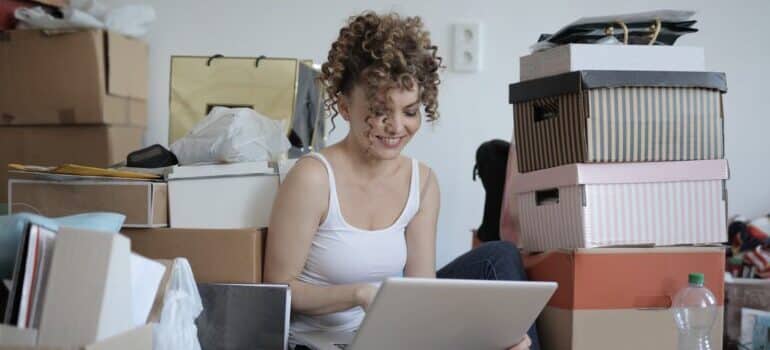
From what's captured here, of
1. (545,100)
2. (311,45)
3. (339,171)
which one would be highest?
(311,45)

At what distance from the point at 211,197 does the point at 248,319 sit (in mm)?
224

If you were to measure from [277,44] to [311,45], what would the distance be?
0.09m

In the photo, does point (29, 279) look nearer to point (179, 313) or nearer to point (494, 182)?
point (179, 313)

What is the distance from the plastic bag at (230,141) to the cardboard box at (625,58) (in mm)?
540

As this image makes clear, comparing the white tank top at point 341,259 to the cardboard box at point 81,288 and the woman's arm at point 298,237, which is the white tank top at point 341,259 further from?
the cardboard box at point 81,288

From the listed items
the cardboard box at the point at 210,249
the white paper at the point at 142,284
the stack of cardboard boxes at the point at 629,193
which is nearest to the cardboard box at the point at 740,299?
the stack of cardboard boxes at the point at 629,193

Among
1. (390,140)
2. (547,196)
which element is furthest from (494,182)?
(390,140)

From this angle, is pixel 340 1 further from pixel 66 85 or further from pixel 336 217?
pixel 336 217

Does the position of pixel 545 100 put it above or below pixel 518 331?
above

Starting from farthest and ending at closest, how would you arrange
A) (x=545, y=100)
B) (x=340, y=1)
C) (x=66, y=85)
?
1. (x=340, y=1)
2. (x=66, y=85)
3. (x=545, y=100)

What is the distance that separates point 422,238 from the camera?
1.49 meters

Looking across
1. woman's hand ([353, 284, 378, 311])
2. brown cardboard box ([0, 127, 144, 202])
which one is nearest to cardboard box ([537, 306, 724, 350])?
woman's hand ([353, 284, 378, 311])

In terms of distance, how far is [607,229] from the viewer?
1.38 metres

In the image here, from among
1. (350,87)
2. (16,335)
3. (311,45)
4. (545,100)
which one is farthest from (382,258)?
(311,45)
